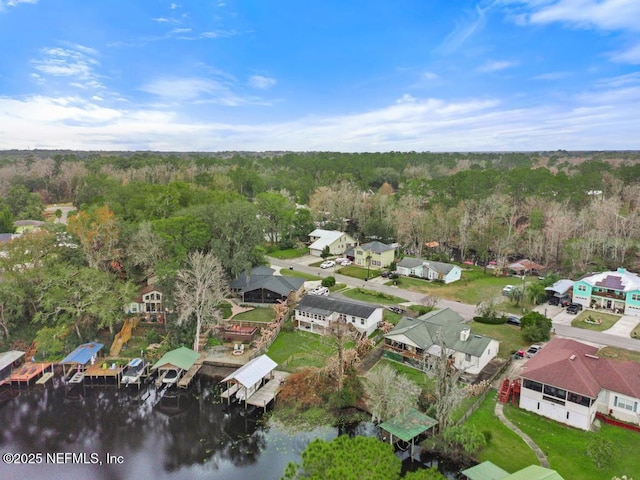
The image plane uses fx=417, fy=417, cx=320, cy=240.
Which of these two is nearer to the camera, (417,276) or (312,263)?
(417,276)

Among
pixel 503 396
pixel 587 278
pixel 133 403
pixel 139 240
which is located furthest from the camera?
pixel 587 278

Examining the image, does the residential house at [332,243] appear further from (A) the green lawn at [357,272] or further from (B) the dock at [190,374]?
(B) the dock at [190,374]

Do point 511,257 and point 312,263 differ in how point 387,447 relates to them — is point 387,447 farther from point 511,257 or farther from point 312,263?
point 511,257

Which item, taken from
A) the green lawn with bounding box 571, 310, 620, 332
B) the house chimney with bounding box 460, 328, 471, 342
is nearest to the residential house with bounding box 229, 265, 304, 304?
the house chimney with bounding box 460, 328, 471, 342

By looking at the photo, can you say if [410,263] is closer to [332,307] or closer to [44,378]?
[332,307]

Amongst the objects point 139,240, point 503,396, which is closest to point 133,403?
point 139,240

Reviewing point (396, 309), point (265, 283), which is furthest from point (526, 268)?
point (265, 283)
